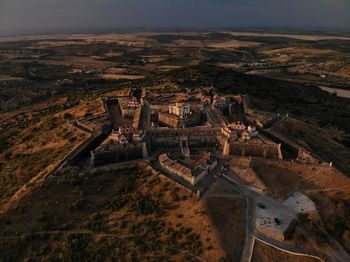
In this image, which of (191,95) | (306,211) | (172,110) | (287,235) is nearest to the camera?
(287,235)

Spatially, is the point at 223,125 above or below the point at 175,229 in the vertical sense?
above

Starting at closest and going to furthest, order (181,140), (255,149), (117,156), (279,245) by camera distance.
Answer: (279,245), (117,156), (255,149), (181,140)

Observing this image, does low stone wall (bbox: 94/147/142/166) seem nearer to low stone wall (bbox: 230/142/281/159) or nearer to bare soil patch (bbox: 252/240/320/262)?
low stone wall (bbox: 230/142/281/159)

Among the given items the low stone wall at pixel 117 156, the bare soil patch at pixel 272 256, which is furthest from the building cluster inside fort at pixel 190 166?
the bare soil patch at pixel 272 256

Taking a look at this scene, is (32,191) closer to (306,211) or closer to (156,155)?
(156,155)

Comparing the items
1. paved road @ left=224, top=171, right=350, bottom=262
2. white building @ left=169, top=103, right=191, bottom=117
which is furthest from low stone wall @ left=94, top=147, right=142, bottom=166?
paved road @ left=224, top=171, right=350, bottom=262

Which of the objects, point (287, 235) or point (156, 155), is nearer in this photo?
point (287, 235)

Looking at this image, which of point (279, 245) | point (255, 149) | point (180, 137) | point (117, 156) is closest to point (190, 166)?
point (180, 137)

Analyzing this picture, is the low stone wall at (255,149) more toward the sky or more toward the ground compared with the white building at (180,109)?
more toward the ground

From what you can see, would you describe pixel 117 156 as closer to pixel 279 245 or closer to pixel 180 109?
pixel 180 109

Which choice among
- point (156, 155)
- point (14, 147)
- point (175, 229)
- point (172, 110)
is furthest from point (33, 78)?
point (175, 229)

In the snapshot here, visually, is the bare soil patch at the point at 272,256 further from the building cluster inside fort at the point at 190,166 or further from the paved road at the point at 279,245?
the building cluster inside fort at the point at 190,166
